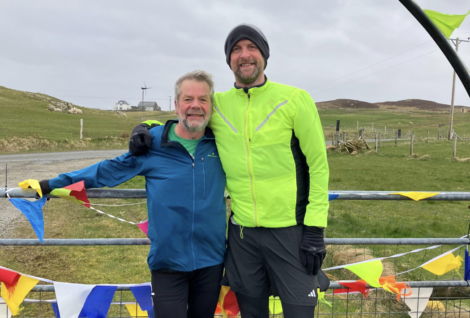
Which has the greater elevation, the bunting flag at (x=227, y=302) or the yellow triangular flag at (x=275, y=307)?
the bunting flag at (x=227, y=302)

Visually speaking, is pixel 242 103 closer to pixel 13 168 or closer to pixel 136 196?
pixel 136 196

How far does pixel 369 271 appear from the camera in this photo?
296 cm

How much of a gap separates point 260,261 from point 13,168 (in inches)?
517

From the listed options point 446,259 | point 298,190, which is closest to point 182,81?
point 298,190

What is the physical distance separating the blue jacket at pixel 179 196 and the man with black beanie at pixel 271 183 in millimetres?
121

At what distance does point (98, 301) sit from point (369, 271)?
2.19m

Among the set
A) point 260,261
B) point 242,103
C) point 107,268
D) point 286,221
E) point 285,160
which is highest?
point 242,103

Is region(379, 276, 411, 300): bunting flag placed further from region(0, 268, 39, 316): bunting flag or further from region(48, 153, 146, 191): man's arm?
region(0, 268, 39, 316): bunting flag

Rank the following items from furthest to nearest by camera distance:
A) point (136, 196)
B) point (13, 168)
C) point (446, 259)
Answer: point (13, 168)
point (446, 259)
point (136, 196)

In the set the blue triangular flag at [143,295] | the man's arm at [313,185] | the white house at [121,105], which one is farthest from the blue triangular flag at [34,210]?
Result: the white house at [121,105]

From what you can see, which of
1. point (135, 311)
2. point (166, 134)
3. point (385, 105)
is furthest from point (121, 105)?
point (166, 134)

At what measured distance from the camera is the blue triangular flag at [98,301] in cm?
276

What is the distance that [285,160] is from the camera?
2.22 m

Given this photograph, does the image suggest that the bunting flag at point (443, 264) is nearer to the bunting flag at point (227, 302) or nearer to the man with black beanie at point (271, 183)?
the man with black beanie at point (271, 183)
